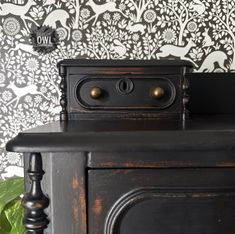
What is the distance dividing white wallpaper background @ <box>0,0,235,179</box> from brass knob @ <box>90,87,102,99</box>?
36 centimetres

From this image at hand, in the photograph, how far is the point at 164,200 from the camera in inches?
22.6

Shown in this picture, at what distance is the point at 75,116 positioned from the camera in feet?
2.83

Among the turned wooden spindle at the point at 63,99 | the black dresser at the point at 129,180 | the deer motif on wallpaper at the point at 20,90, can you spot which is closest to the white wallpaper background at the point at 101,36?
the deer motif on wallpaper at the point at 20,90

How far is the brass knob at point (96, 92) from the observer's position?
846 mm

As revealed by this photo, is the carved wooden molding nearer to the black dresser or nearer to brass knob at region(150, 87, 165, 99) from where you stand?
the black dresser

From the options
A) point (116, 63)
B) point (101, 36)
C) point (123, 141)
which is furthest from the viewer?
point (101, 36)

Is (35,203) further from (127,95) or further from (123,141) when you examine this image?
(127,95)

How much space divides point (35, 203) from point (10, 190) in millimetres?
344

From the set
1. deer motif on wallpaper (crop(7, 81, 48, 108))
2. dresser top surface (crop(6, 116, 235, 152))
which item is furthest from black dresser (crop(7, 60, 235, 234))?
deer motif on wallpaper (crop(7, 81, 48, 108))

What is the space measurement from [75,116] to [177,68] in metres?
0.30

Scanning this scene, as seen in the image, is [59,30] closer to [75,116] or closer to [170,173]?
[75,116]

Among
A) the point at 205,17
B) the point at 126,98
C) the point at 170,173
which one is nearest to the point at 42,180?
the point at 170,173

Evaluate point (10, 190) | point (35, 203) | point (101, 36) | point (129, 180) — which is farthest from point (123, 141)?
point (101, 36)

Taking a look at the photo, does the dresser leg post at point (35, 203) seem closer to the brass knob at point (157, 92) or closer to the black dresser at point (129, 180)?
the black dresser at point (129, 180)
